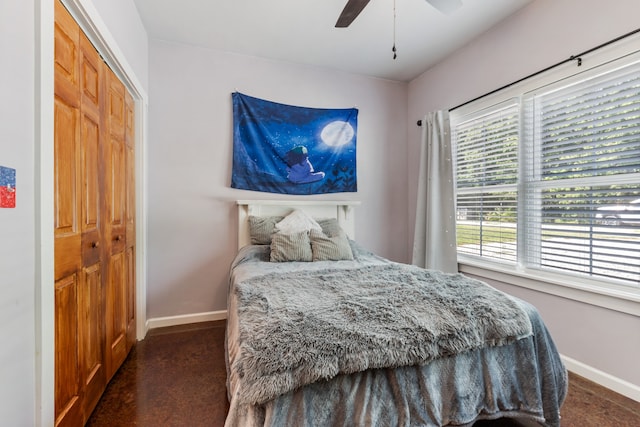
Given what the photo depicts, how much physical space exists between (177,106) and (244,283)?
1.99 meters

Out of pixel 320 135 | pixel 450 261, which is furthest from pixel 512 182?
pixel 320 135

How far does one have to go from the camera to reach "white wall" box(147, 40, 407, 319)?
259 cm

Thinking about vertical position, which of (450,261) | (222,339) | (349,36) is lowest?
(222,339)

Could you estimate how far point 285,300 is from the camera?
52.1 inches

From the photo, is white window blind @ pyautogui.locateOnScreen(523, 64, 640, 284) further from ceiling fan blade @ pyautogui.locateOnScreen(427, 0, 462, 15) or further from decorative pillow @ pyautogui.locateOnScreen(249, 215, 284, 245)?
decorative pillow @ pyautogui.locateOnScreen(249, 215, 284, 245)

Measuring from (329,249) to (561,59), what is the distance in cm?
221

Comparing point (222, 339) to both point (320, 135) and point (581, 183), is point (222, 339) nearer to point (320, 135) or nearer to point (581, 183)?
point (320, 135)

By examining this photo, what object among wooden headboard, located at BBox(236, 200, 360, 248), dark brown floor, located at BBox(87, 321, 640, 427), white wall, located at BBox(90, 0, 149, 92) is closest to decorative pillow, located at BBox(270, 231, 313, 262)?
wooden headboard, located at BBox(236, 200, 360, 248)

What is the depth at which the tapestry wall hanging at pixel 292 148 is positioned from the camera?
281 centimetres

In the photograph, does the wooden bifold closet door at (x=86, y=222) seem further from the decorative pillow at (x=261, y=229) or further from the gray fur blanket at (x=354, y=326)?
the decorative pillow at (x=261, y=229)

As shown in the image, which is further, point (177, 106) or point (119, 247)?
point (177, 106)

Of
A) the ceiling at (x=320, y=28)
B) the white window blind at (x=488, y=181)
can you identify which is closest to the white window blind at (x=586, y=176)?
the white window blind at (x=488, y=181)

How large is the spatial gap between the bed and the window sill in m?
0.77

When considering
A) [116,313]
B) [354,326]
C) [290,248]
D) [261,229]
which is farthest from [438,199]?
[116,313]
